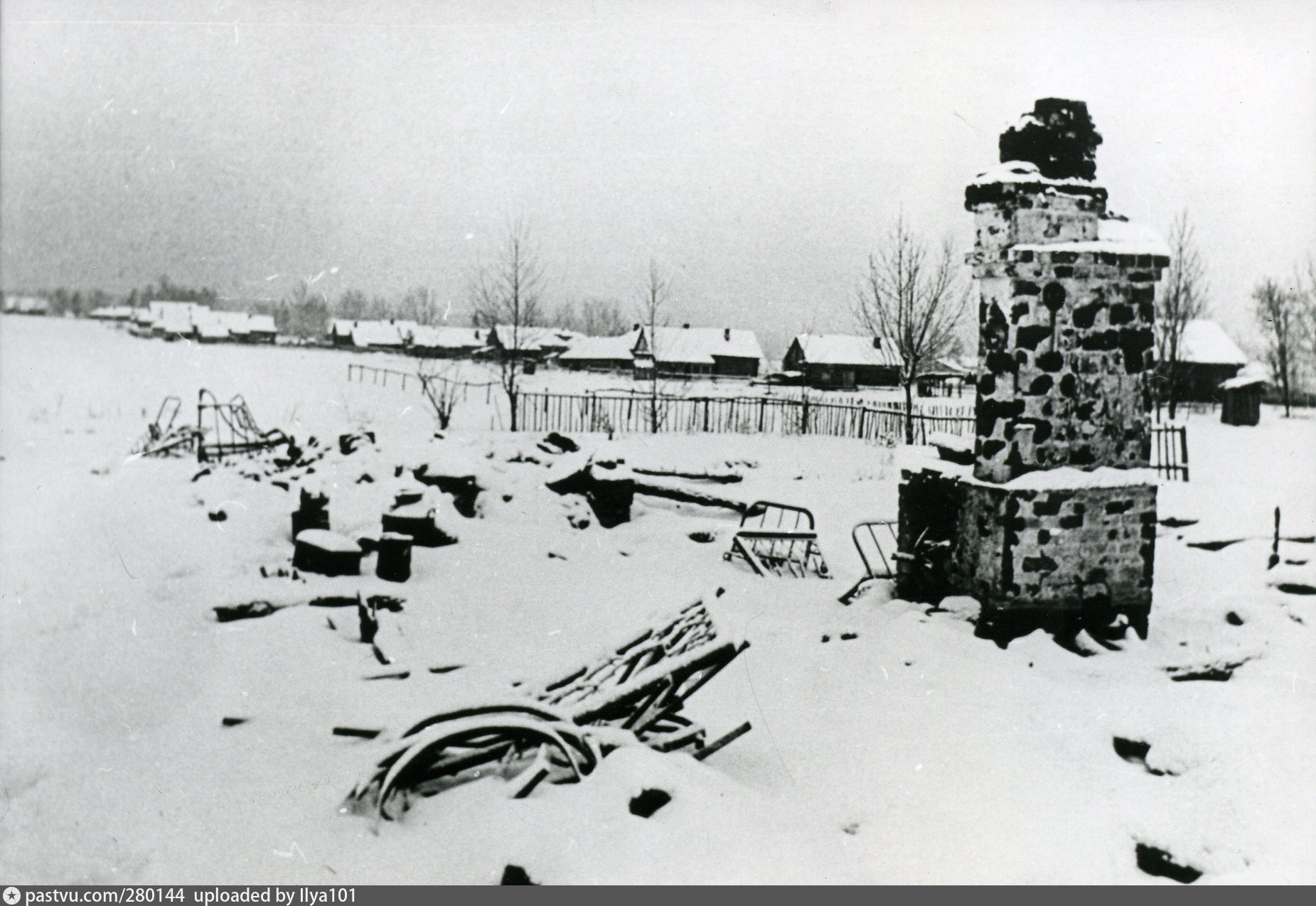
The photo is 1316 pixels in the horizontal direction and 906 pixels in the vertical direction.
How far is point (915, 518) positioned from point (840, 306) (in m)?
2.03

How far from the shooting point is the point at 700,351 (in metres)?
8.23

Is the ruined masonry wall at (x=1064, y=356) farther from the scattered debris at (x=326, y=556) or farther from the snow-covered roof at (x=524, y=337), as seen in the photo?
the scattered debris at (x=326, y=556)

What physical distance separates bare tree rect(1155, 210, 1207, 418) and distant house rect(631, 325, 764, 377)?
364 cm

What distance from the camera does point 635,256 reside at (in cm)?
697

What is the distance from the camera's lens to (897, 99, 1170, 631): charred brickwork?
496cm

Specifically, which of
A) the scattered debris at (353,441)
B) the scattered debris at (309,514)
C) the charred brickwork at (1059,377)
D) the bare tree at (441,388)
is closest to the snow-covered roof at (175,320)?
the scattered debris at (309,514)

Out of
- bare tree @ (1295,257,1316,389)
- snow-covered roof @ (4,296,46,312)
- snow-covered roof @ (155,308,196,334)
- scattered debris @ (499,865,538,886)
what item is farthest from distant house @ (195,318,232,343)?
bare tree @ (1295,257,1316,389)

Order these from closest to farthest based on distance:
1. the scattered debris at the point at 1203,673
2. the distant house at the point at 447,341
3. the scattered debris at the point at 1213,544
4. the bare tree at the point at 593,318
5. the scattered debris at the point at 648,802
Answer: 1. the scattered debris at the point at 648,802
2. the scattered debris at the point at 1203,673
3. the scattered debris at the point at 1213,544
4. the bare tree at the point at 593,318
5. the distant house at the point at 447,341

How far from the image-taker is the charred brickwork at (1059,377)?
4965 millimetres

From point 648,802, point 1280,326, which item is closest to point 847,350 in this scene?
point 1280,326

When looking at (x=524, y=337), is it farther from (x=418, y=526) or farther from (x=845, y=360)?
(x=845, y=360)

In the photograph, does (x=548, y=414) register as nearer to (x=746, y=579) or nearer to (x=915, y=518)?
(x=746, y=579)

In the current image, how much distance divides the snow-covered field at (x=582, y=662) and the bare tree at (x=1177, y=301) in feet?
5.79
